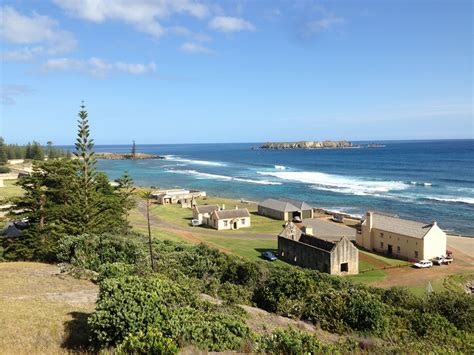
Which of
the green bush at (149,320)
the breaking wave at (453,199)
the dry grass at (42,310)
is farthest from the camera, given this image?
the breaking wave at (453,199)

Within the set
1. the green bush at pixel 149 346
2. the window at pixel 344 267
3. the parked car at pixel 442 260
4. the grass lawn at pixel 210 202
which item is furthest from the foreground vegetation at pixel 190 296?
the parked car at pixel 442 260

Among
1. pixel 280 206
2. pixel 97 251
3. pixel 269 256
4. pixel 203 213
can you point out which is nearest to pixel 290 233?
pixel 269 256

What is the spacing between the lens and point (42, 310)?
43.0 feet

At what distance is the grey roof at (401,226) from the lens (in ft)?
110

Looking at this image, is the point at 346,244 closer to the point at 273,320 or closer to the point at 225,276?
the point at 225,276

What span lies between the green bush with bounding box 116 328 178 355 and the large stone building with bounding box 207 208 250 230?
37.2 m

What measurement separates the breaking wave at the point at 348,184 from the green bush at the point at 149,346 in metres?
64.9

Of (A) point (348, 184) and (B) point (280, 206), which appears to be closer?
(B) point (280, 206)

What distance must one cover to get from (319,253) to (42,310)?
21725mm

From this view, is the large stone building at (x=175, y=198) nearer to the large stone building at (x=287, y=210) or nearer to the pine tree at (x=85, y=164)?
the large stone building at (x=287, y=210)

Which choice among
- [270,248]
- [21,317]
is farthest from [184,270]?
[270,248]

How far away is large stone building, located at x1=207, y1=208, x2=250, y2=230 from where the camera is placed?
4511 cm

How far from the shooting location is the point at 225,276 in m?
22.3

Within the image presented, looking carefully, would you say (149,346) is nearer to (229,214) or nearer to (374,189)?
(229,214)
